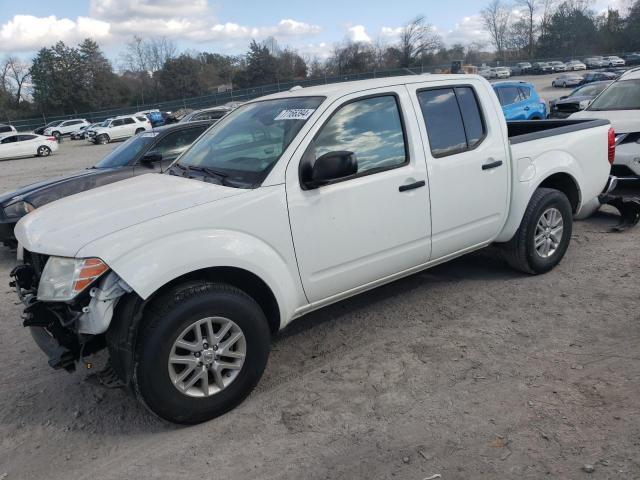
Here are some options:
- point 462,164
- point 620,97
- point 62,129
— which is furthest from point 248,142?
point 62,129

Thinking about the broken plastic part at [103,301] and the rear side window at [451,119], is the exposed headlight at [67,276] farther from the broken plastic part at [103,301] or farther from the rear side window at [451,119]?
the rear side window at [451,119]

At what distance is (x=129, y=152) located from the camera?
823 centimetres

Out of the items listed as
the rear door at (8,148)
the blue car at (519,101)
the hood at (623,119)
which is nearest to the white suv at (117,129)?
the rear door at (8,148)

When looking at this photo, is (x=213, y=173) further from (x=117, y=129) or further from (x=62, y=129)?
(x=62, y=129)

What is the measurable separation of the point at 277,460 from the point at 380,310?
208 centimetres

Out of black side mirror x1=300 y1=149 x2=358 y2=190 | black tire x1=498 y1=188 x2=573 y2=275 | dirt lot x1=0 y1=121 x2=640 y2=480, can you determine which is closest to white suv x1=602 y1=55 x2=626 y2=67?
black tire x1=498 y1=188 x2=573 y2=275

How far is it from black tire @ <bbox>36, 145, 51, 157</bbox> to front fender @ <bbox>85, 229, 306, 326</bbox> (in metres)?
29.4

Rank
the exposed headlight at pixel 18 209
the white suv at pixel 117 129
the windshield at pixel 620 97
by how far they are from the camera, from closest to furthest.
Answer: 1. the exposed headlight at pixel 18 209
2. the windshield at pixel 620 97
3. the white suv at pixel 117 129

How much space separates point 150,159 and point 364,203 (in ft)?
15.0

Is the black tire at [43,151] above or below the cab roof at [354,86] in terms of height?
below

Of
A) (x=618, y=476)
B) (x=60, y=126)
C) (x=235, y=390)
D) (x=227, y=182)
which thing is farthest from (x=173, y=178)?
(x=60, y=126)

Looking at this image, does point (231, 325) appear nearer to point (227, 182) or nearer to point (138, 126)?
point (227, 182)

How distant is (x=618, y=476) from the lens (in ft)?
8.54

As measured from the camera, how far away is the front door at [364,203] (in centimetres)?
361
